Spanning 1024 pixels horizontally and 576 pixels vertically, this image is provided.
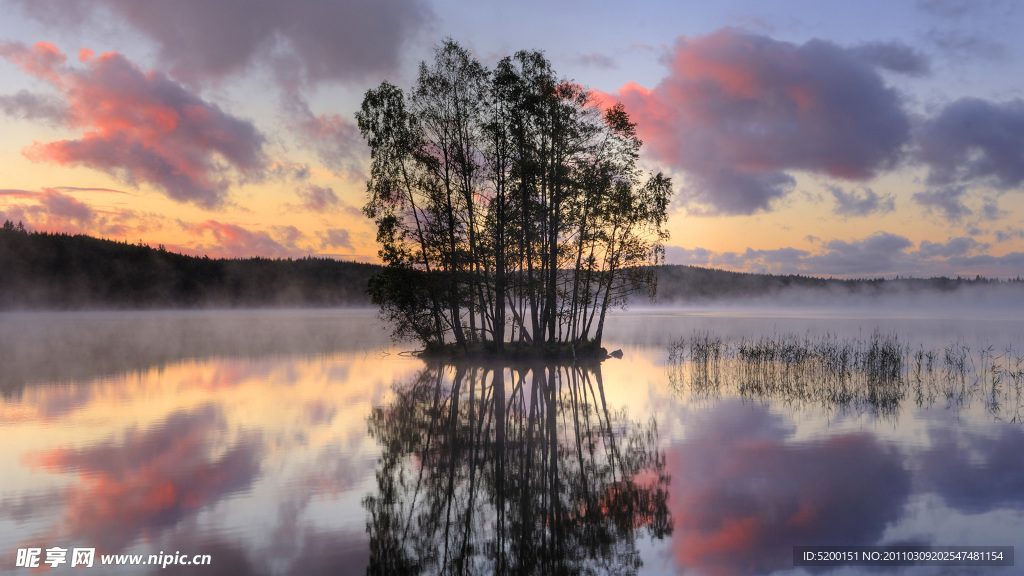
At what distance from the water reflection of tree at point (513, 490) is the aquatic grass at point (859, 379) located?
764 cm

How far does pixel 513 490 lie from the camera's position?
11398mm

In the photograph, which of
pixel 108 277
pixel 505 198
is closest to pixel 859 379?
pixel 505 198

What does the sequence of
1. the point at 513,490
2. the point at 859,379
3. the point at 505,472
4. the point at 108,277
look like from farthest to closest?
the point at 108,277
the point at 859,379
the point at 505,472
the point at 513,490

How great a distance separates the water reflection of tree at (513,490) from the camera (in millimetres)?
8617

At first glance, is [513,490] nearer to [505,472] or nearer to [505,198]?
[505,472]

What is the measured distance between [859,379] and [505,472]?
64.3ft

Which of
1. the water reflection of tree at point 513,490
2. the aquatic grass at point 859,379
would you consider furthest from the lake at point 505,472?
the aquatic grass at point 859,379

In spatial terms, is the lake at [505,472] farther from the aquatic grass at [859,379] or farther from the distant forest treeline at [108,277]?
the distant forest treeline at [108,277]

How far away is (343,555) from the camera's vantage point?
8.61 m

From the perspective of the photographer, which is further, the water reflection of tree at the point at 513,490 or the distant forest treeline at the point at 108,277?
the distant forest treeline at the point at 108,277

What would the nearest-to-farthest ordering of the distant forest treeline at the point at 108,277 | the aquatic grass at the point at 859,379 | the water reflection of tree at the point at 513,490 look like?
the water reflection of tree at the point at 513,490
the aquatic grass at the point at 859,379
the distant forest treeline at the point at 108,277

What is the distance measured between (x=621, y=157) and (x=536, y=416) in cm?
1948

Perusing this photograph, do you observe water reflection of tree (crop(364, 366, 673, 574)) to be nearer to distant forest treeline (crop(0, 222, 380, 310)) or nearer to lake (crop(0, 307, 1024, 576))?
lake (crop(0, 307, 1024, 576))

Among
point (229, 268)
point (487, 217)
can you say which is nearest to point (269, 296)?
point (229, 268)
